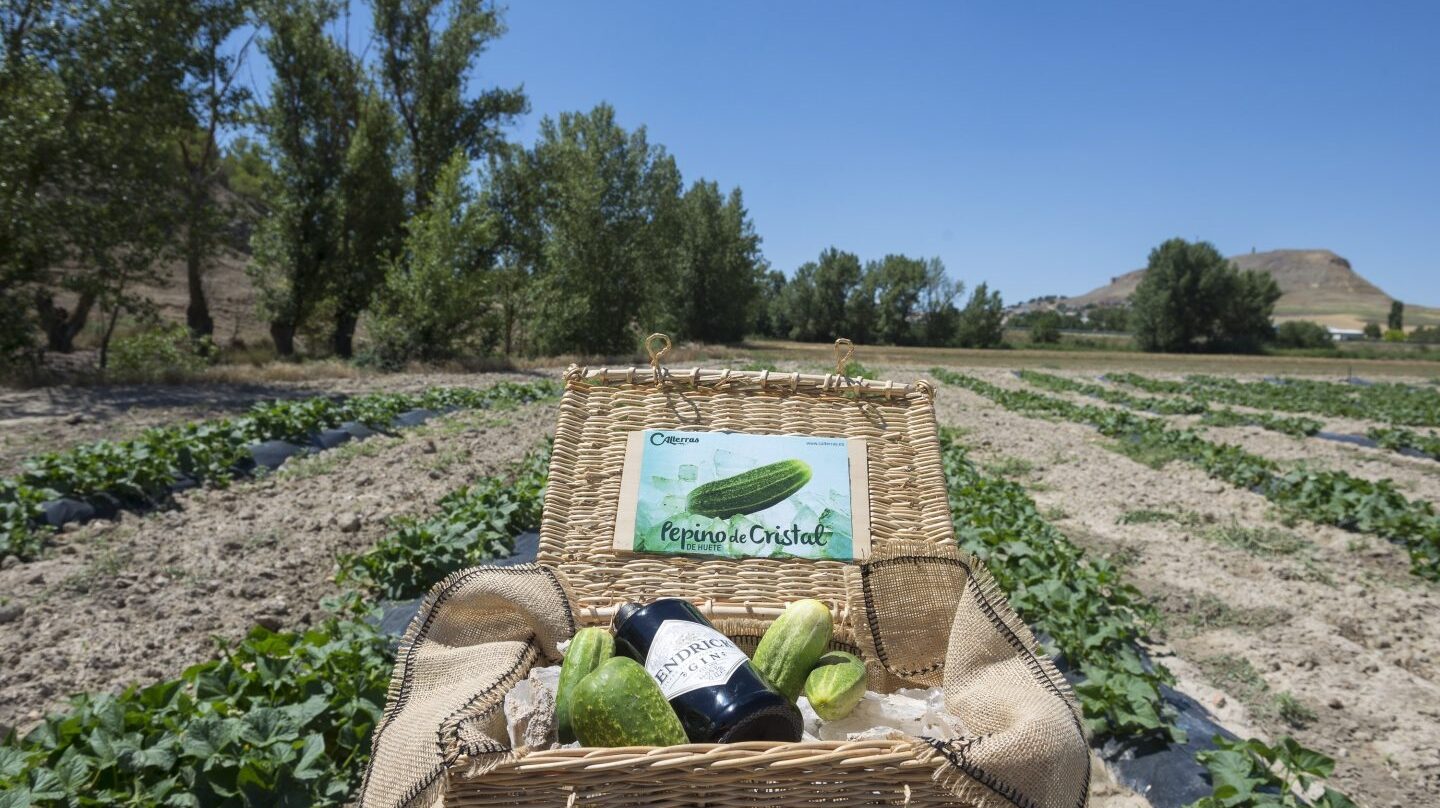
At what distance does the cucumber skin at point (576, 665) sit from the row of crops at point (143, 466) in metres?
5.42

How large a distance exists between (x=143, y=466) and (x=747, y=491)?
257 inches

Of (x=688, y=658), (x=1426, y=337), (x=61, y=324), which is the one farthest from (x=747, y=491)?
(x=1426, y=337)

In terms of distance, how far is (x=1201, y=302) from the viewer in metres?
68.1

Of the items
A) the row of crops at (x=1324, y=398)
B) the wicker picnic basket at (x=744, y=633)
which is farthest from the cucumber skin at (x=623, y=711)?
the row of crops at (x=1324, y=398)

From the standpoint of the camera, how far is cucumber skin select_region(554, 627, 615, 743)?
201cm

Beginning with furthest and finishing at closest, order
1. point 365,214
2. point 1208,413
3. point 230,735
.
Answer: point 365,214, point 1208,413, point 230,735

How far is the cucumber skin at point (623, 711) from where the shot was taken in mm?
1807

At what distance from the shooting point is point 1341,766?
3.71 meters

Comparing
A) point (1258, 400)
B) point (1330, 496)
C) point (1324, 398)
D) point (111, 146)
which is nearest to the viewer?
point (1330, 496)

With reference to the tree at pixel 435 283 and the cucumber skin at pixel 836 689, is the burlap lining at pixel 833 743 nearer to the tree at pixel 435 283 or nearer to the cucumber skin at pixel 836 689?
the cucumber skin at pixel 836 689

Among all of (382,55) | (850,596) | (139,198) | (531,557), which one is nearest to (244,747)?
(850,596)

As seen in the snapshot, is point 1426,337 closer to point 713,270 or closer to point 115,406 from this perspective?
point 713,270

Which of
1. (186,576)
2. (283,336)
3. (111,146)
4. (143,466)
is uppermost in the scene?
(111,146)

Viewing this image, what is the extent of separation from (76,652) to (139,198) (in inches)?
622
